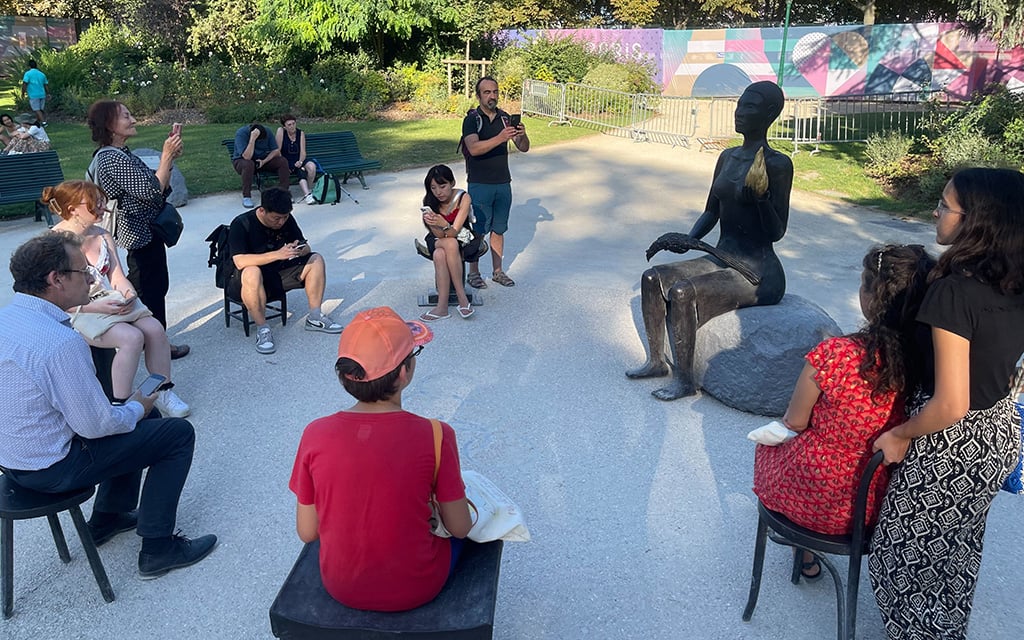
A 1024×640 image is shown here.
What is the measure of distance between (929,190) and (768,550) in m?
8.92

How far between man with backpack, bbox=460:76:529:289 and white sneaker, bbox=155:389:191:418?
118 inches

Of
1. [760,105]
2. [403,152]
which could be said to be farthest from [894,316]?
[403,152]

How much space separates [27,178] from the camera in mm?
9883

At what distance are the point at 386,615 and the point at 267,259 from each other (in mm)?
3904

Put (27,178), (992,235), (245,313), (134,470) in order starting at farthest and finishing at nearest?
(27,178) → (245,313) → (134,470) → (992,235)

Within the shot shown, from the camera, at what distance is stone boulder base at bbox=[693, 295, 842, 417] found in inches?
187

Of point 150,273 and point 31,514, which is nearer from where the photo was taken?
point 31,514

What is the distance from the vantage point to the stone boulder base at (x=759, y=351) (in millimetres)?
4758

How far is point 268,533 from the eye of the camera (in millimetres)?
3699

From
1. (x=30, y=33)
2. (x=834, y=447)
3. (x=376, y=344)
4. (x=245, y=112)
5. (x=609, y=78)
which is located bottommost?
(x=834, y=447)

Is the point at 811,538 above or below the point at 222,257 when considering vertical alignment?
below

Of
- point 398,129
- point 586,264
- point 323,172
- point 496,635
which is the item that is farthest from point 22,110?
point 496,635

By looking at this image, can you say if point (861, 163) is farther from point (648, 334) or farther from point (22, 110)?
point (22, 110)

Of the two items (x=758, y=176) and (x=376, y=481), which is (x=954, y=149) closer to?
(x=758, y=176)
